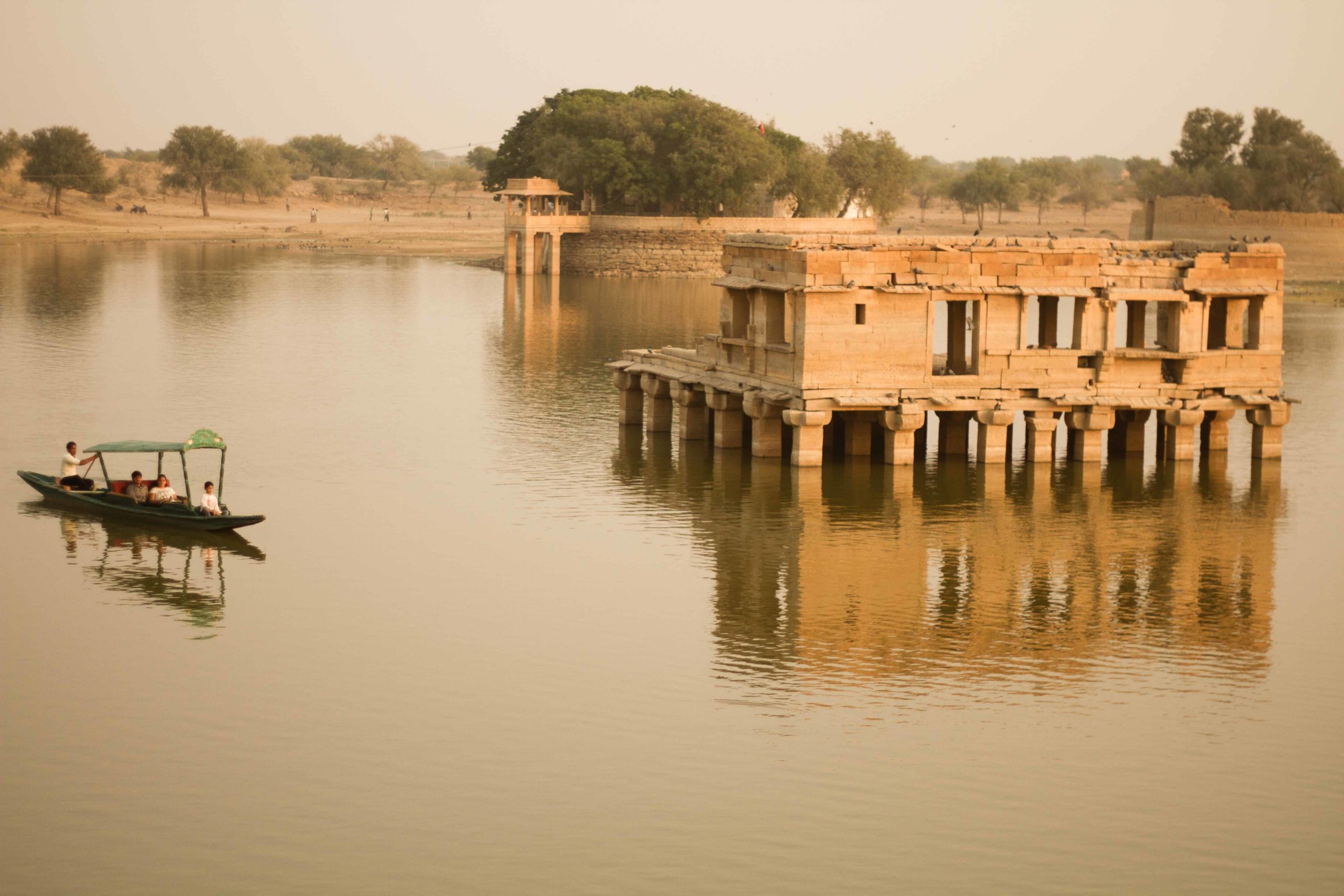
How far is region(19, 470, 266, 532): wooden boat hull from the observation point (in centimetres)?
2786

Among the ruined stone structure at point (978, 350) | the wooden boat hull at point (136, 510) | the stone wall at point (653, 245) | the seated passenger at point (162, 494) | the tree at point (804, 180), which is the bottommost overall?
the wooden boat hull at point (136, 510)

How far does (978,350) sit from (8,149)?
302 feet

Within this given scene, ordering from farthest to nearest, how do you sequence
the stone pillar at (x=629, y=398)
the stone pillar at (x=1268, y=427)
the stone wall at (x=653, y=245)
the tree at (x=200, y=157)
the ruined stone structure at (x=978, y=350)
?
the tree at (x=200, y=157), the stone wall at (x=653, y=245), the stone pillar at (x=629, y=398), the stone pillar at (x=1268, y=427), the ruined stone structure at (x=978, y=350)

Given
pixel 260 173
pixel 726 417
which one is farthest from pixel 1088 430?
pixel 260 173

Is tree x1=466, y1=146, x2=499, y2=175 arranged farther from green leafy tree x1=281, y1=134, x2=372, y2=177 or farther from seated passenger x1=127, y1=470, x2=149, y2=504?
seated passenger x1=127, y1=470, x2=149, y2=504

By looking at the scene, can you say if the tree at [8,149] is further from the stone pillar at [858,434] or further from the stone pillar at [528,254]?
the stone pillar at [858,434]

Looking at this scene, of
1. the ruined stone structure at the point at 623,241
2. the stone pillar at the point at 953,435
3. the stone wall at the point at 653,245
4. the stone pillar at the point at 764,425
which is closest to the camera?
the stone pillar at the point at 764,425

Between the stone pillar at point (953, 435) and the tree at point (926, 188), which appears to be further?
the tree at point (926, 188)

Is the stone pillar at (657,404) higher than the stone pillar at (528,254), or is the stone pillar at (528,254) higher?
the stone pillar at (528,254)

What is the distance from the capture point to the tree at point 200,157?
405ft

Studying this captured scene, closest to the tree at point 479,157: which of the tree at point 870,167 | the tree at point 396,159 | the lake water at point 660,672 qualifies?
the tree at point 396,159

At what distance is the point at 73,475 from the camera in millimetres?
30031

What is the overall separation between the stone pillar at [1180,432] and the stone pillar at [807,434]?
6619 millimetres

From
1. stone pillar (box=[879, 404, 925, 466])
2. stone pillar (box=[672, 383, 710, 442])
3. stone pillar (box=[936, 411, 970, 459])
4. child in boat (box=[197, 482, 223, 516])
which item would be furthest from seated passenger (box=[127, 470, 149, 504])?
stone pillar (box=[936, 411, 970, 459])
